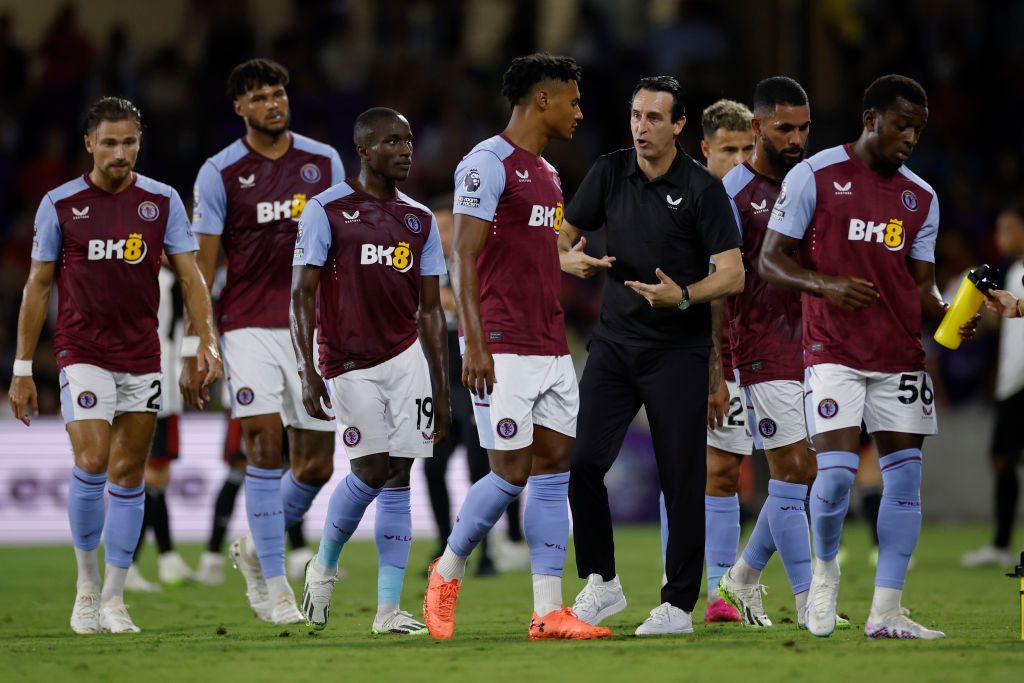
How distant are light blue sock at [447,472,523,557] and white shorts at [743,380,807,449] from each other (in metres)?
1.57

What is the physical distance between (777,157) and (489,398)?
226 cm

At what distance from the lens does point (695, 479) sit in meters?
7.41

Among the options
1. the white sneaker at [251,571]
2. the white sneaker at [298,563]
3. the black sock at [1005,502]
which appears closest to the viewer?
the white sneaker at [251,571]

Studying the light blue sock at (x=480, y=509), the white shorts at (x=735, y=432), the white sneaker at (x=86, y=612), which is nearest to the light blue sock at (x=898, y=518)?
the white shorts at (x=735, y=432)

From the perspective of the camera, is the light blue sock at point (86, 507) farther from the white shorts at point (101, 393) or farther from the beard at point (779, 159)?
the beard at point (779, 159)

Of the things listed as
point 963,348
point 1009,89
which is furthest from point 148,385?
point 1009,89

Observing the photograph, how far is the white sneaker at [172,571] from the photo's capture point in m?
10.9

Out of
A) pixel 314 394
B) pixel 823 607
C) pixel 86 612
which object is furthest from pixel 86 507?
pixel 823 607

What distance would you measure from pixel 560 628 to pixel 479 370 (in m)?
1.30

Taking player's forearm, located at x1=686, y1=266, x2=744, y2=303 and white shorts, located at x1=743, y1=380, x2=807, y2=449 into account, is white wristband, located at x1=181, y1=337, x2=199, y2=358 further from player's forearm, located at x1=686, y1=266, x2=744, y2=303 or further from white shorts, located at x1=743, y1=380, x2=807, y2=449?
white shorts, located at x1=743, y1=380, x2=807, y2=449

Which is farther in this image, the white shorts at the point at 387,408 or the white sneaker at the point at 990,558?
the white sneaker at the point at 990,558

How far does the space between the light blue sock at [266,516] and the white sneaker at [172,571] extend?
2622 mm

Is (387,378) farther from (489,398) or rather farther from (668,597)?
(668,597)

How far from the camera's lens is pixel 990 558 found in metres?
11.7
